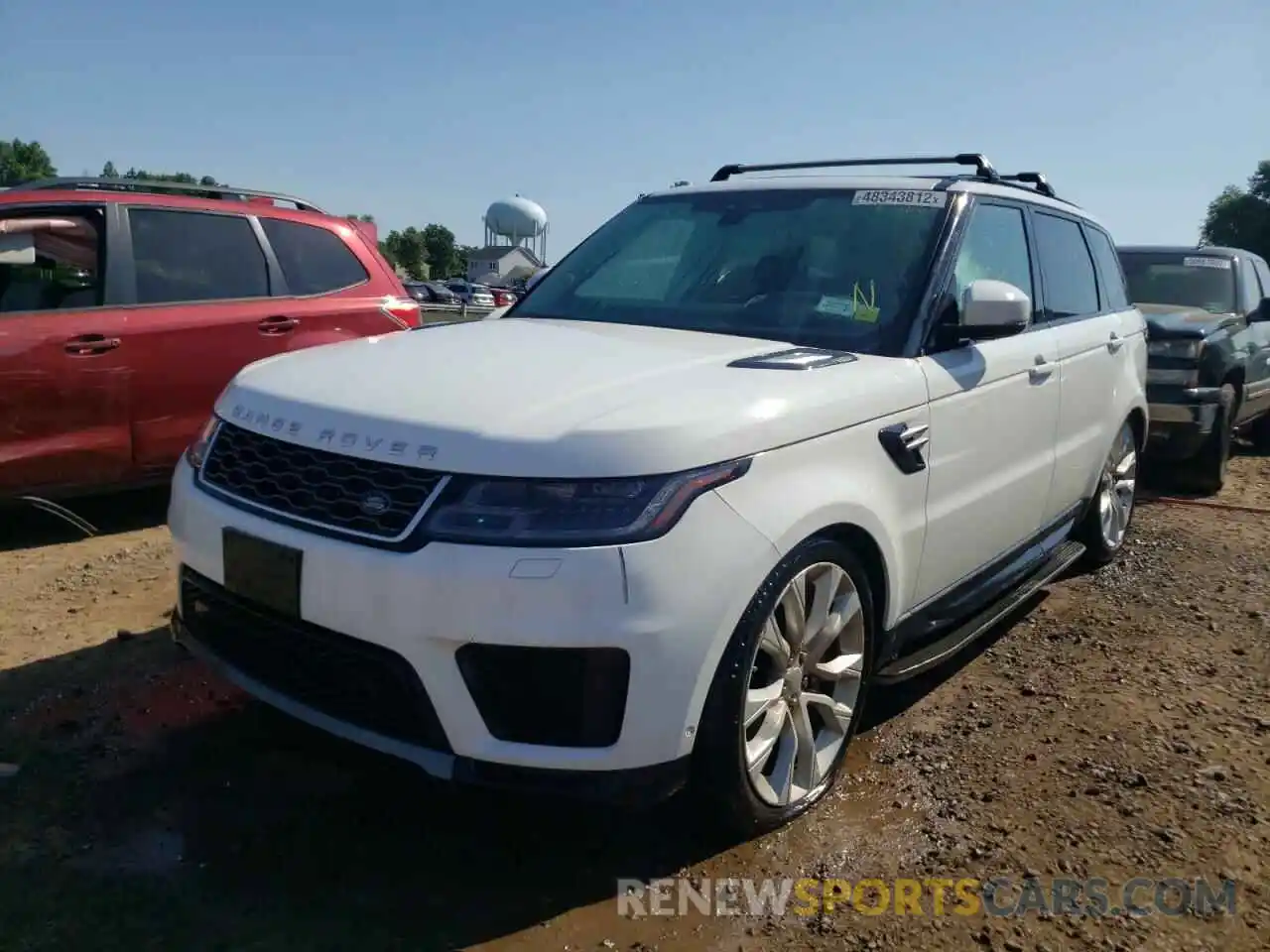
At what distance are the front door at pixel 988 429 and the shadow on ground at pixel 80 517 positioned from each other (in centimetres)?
412

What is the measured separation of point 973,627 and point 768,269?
143 centimetres

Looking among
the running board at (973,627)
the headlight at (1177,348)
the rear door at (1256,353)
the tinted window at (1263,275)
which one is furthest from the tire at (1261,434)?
the running board at (973,627)

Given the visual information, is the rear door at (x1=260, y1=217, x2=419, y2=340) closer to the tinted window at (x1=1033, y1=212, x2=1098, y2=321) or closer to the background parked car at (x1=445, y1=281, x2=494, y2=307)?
the tinted window at (x1=1033, y1=212, x2=1098, y2=321)

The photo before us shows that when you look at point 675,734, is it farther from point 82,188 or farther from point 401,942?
point 82,188

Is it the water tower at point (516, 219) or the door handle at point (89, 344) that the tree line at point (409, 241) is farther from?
the door handle at point (89, 344)

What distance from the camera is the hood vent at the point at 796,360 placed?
112 inches

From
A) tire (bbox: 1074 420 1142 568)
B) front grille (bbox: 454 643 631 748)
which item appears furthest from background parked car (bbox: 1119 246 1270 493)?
front grille (bbox: 454 643 631 748)

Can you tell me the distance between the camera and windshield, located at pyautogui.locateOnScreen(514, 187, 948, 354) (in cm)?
332

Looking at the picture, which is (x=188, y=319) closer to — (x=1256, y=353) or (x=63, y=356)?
(x=63, y=356)

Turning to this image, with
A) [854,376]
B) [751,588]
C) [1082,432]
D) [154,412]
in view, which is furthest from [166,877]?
[1082,432]

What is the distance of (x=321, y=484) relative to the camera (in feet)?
8.10

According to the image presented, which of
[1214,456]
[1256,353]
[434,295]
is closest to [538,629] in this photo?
[1214,456]

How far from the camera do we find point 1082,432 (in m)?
4.53

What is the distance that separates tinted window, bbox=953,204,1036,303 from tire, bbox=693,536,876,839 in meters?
1.23
